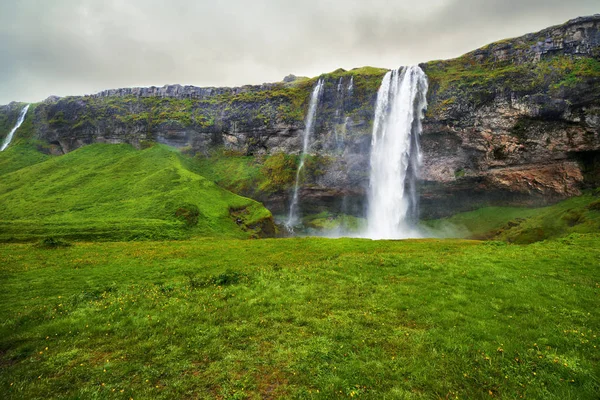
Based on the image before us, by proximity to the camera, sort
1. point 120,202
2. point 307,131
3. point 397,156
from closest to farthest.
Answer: point 120,202
point 397,156
point 307,131

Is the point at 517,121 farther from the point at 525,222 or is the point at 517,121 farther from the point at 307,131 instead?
the point at 307,131

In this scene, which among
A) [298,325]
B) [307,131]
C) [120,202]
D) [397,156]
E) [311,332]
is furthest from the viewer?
[307,131]

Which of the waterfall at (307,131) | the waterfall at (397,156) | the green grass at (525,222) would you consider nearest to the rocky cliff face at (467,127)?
the waterfall at (307,131)

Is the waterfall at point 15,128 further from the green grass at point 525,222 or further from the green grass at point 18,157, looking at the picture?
the green grass at point 525,222

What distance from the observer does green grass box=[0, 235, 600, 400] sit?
7441mm

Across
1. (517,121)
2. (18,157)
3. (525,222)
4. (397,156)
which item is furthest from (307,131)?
(18,157)

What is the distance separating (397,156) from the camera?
67.5m

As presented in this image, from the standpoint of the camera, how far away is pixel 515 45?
64.4 m

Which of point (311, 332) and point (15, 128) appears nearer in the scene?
point (311, 332)

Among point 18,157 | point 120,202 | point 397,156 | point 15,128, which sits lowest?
point 120,202

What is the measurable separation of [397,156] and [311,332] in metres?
63.5

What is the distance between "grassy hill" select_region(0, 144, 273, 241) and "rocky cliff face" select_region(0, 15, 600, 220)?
20312 mm

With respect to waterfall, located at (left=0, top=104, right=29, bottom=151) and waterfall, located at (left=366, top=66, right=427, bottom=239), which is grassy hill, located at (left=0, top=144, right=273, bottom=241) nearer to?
waterfall, located at (left=366, top=66, right=427, bottom=239)

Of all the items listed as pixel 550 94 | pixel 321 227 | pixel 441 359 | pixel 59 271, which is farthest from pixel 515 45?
pixel 59 271
